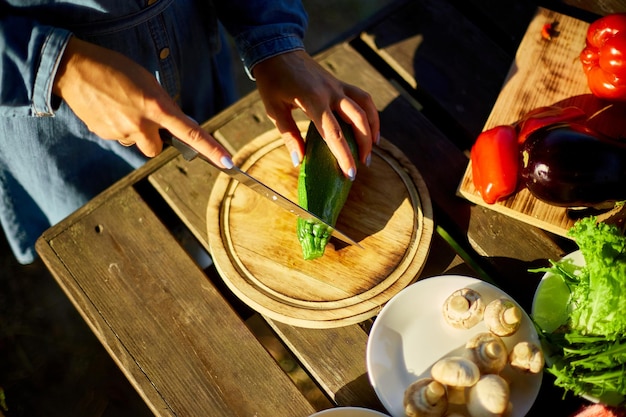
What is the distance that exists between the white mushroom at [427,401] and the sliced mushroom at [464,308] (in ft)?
0.71

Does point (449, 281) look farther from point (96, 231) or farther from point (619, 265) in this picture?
point (96, 231)

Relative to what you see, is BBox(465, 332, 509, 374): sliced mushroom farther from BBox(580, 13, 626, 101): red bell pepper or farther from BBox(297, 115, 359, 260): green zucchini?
BBox(580, 13, 626, 101): red bell pepper

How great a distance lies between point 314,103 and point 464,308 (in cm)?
86

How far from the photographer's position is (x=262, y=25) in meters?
2.04

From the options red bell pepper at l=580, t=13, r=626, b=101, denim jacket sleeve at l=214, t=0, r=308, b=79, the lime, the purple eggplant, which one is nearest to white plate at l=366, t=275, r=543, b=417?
the lime

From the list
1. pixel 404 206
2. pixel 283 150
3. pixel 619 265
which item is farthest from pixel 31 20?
pixel 619 265

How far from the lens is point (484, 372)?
160 cm

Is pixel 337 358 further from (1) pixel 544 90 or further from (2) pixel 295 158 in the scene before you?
(1) pixel 544 90

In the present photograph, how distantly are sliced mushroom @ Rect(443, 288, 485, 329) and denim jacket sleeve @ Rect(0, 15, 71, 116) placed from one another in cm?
141

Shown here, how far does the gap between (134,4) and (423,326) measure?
146 cm

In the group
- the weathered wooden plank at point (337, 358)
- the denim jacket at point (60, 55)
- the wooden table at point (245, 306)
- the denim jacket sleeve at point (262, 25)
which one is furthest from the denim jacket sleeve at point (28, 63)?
the weathered wooden plank at point (337, 358)

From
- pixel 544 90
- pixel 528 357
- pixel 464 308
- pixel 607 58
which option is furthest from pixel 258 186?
pixel 607 58

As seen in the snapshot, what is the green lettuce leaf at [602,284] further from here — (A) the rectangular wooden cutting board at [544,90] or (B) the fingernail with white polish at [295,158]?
(B) the fingernail with white polish at [295,158]

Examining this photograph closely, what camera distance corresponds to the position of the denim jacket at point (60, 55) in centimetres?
162
